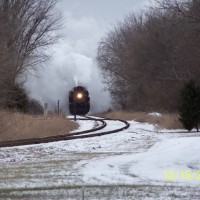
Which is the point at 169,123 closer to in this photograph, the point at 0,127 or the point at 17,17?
the point at 0,127

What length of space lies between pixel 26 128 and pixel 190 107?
10.8 metres

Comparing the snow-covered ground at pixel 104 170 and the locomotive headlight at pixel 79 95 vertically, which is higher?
the locomotive headlight at pixel 79 95

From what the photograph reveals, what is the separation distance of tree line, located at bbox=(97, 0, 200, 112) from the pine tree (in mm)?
7119

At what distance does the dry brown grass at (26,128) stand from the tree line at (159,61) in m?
13.3

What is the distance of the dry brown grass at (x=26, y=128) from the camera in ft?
85.6

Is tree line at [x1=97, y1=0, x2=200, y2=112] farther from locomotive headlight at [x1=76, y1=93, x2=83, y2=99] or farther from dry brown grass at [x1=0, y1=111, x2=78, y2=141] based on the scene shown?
dry brown grass at [x1=0, y1=111, x2=78, y2=141]

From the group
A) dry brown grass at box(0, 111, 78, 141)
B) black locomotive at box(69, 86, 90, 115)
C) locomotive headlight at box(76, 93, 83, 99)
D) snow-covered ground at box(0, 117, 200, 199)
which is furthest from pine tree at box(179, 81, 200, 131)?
black locomotive at box(69, 86, 90, 115)

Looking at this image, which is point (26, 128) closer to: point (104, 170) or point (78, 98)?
point (104, 170)

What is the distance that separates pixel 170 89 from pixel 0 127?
25728 millimetres

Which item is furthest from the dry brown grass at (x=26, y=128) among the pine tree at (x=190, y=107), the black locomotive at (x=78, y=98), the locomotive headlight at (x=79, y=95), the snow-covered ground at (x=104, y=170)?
the black locomotive at (x=78, y=98)

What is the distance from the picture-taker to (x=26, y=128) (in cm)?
2872

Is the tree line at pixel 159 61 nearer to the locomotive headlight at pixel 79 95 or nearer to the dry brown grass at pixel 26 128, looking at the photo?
the locomotive headlight at pixel 79 95

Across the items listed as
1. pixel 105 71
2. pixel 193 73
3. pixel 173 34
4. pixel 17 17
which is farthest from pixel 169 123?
pixel 105 71

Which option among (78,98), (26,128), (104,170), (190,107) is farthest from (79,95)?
(104,170)
